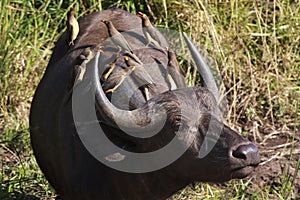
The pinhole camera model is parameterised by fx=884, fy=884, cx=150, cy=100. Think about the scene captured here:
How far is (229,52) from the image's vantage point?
7.36 m

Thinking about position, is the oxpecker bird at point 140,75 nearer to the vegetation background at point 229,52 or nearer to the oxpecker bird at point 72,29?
the oxpecker bird at point 72,29

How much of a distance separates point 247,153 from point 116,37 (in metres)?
1.42

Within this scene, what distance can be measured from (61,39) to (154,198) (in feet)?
5.43

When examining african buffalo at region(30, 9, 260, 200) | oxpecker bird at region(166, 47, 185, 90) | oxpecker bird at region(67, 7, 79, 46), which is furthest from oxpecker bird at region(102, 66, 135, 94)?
oxpecker bird at region(67, 7, 79, 46)

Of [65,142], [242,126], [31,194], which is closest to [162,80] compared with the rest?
[65,142]

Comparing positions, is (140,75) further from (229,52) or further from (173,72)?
(229,52)

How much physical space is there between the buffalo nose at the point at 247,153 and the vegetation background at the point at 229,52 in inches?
101

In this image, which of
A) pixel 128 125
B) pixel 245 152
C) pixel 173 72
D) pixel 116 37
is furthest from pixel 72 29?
pixel 245 152

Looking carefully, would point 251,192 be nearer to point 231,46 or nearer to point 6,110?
point 231,46

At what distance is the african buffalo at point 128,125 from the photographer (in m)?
4.29

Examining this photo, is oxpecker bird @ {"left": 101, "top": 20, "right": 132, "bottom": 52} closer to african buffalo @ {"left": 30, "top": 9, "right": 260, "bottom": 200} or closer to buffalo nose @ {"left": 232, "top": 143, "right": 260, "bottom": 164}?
african buffalo @ {"left": 30, "top": 9, "right": 260, "bottom": 200}

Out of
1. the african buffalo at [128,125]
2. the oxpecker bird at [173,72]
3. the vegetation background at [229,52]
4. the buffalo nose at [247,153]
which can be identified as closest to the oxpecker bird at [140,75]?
the african buffalo at [128,125]

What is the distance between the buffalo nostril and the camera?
4082 millimetres

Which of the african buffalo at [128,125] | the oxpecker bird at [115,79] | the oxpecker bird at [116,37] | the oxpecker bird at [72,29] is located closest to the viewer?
the african buffalo at [128,125]
